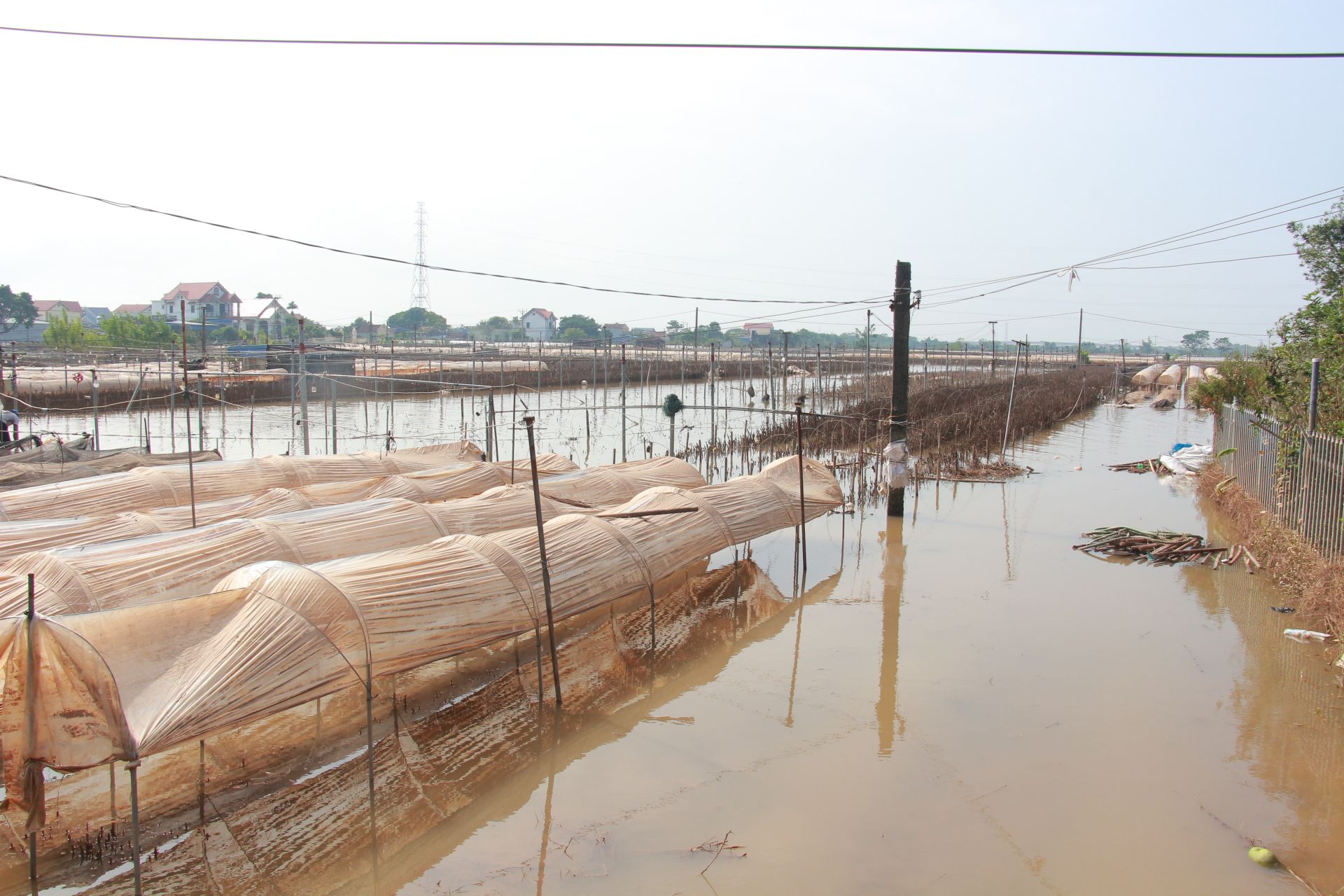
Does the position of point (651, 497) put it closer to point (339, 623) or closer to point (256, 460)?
point (339, 623)

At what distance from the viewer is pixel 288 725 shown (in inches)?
309

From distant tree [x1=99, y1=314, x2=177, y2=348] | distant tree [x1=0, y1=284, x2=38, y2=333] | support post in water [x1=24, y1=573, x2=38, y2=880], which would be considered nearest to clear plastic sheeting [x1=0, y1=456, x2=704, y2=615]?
support post in water [x1=24, y1=573, x2=38, y2=880]

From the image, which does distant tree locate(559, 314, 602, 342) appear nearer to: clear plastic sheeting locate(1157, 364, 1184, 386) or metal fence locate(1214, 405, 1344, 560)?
clear plastic sheeting locate(1157, 364, 1184, 386)

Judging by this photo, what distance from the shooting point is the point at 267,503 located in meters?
11.1

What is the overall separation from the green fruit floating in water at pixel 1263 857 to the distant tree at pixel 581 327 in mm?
91332

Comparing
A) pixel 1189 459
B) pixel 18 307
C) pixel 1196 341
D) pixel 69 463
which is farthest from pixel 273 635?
pixel 1196 341

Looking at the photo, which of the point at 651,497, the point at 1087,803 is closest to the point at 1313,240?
the point at 651,497

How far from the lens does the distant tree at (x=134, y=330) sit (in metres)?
51.8

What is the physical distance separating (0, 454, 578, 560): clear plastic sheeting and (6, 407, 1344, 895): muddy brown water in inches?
120

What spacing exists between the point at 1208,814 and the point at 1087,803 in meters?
0.81

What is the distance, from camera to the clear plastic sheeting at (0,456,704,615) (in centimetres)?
748

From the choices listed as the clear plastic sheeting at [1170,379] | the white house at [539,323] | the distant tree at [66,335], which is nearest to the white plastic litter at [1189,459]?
the clear plastic sheeting at [1170,379]

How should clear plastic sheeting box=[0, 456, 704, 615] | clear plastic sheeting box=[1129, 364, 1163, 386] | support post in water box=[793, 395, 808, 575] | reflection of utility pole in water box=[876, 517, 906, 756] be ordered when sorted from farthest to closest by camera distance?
clear plastic sheeting box=[1129, 364, 1163, 386], support post in water box=[793, 395, 808, 575], reflection of utility pole in water box=[876, 517, 906, 756], clear plastic sheeting box=[0, 456, 704, 615]

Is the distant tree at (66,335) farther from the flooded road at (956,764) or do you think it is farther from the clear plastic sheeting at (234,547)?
the flooded road at (956,764)
